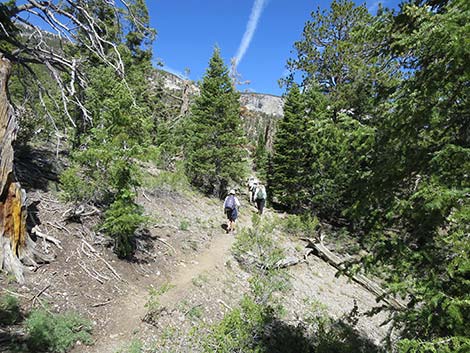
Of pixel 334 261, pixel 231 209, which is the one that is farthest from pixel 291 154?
pixel 231 209

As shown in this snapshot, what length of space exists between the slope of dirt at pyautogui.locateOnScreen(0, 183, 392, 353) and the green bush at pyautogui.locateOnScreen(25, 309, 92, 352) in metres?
0.19

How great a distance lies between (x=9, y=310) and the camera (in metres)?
4.51

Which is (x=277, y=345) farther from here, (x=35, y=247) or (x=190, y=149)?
(x=190, y=149)

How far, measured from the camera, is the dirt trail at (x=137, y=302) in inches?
200

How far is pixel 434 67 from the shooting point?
10.4ft

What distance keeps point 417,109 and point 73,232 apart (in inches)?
279

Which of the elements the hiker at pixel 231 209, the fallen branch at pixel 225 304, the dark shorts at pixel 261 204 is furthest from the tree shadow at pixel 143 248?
the dark shorts at pixel 261 204

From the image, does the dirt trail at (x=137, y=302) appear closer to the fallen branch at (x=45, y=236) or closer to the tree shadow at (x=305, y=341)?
the fallen branch at (x=45, y=236)

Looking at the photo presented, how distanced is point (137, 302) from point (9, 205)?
3.01m

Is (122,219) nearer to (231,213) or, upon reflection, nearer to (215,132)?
(231,213)

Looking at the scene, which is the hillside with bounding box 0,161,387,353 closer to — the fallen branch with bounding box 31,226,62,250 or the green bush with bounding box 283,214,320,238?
the fallen branch with bounding box 31,226,62,250

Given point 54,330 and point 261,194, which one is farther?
point 261,194

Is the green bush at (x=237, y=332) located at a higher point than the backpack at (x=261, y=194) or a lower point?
lower

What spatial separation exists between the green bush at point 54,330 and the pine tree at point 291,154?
1622cm
